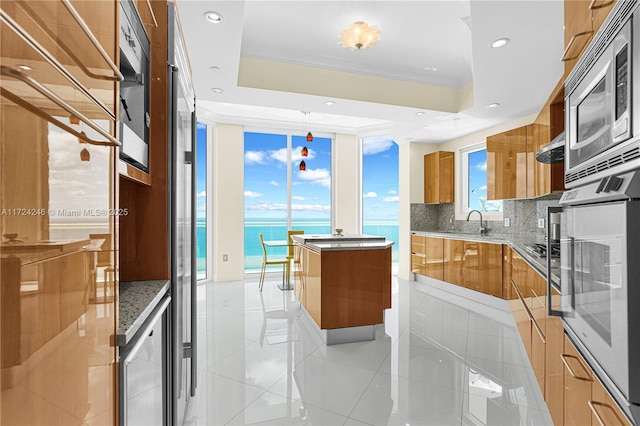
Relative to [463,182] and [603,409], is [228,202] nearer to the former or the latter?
[463,182]

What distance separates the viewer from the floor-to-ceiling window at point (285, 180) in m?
6.81

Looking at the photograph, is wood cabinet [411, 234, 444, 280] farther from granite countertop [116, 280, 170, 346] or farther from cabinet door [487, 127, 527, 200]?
granite countertop [116, 280, 170, 346]

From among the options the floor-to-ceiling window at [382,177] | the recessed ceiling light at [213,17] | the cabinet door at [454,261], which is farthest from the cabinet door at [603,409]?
the floor-to-ceiling window at [382,177]

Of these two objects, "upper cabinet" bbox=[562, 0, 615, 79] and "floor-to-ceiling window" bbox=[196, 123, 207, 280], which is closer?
"upper cabinet" bbox=[562, 0, 615, 79]

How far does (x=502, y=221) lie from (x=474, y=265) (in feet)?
2.86

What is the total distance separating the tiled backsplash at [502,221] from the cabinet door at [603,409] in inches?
113

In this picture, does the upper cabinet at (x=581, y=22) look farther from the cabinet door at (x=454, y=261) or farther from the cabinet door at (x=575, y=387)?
the cabinet door at (x=454, y=261)

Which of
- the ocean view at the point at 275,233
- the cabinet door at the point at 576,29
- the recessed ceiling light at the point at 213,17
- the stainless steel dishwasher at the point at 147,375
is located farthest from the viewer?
the ocean view at the point at 275,233

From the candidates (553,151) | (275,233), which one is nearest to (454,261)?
(553,151)

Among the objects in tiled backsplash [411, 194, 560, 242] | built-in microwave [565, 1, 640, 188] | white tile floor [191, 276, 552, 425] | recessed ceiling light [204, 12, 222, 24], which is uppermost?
recessed ceiling light [204, 12, 222, 24]

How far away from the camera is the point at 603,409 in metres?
1.04

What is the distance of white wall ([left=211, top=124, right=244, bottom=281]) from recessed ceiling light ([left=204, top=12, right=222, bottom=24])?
388 cm

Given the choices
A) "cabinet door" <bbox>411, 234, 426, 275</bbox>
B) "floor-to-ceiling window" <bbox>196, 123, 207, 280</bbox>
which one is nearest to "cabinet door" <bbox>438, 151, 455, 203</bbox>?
"cabinet door" <bbox>411, 234, 426, 275</bbox>

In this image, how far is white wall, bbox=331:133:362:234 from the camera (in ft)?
23.0
